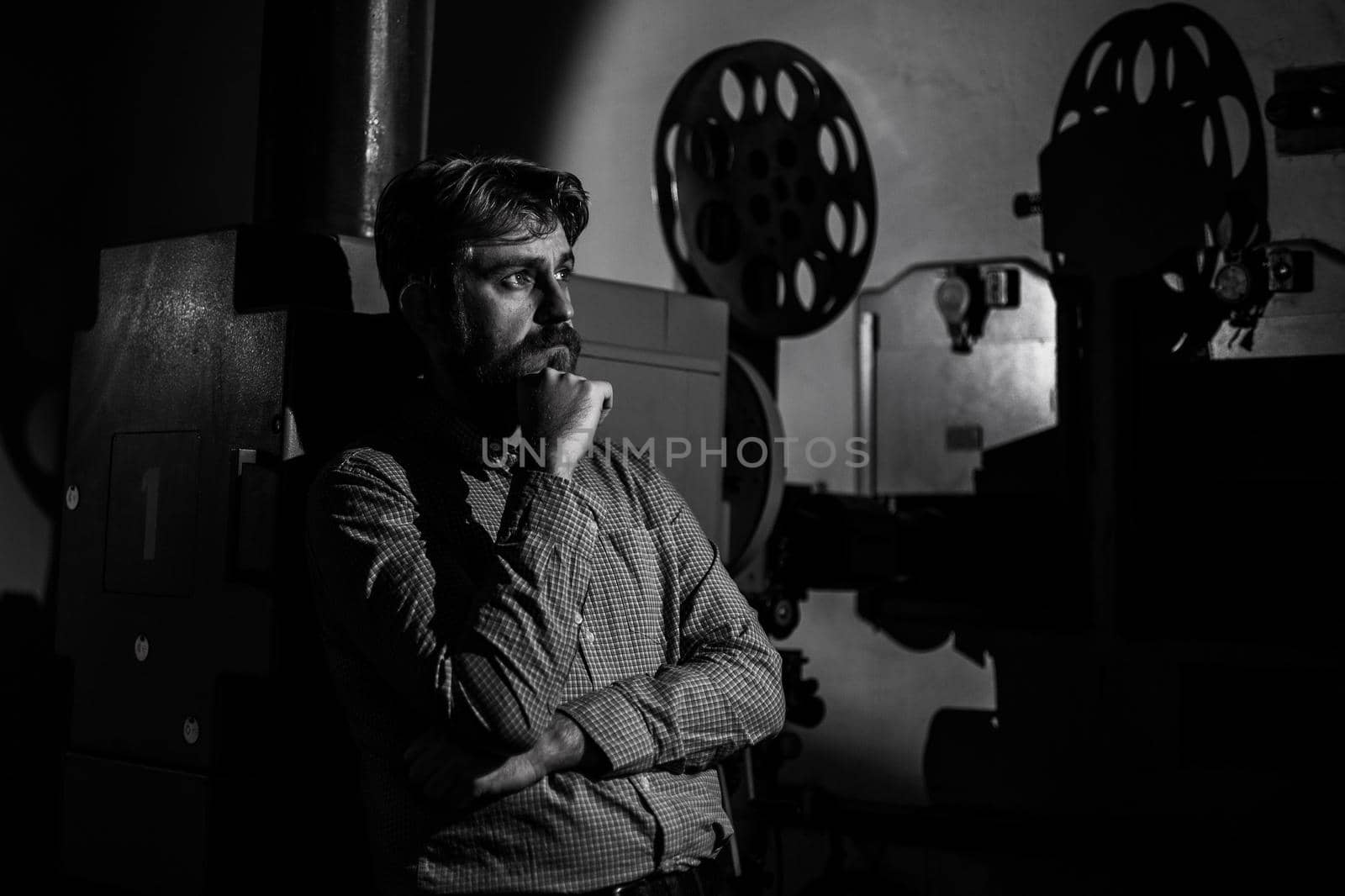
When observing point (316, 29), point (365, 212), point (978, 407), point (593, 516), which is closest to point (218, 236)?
point (365, 212)

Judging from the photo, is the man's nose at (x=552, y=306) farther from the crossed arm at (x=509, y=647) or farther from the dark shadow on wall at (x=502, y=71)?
the dark shadow on wall at (x=502, y=71)

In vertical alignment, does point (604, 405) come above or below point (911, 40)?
below

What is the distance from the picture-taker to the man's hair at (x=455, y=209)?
1.54 meters

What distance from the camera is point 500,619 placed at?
1.30m

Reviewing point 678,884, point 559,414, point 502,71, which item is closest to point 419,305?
point 559,414

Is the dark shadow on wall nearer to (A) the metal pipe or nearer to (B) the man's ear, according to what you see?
(A) the metal pipe

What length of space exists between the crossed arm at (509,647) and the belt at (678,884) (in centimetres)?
12

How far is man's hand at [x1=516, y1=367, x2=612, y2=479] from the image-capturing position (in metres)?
1.44

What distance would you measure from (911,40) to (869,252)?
1.54 ft

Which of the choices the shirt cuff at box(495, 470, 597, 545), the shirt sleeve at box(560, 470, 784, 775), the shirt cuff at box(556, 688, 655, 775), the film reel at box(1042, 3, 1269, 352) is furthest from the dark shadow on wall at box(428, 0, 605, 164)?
the shirt cuff at box(556, 688, 655, 775)

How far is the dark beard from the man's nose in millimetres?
20

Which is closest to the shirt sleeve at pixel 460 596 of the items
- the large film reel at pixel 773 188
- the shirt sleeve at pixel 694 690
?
the shirt sleeve at pixel 694 690

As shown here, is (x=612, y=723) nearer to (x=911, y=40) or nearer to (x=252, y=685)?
(x=252, y=685)

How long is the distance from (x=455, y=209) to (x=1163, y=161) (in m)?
1.57
